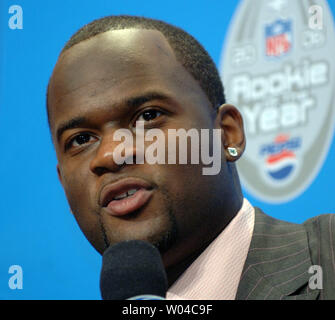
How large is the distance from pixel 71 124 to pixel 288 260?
45 centimetres

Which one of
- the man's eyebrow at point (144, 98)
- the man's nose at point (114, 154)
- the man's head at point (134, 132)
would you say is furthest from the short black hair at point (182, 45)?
the man's nose at point (114, 154)

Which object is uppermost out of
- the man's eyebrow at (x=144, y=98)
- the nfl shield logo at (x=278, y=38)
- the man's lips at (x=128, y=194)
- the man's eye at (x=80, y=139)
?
the nfl shield logo at (x=278, y=38)

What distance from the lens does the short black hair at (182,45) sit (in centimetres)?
114

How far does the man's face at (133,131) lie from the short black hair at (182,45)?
3 centimetres

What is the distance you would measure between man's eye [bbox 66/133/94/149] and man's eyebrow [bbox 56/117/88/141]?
2 cm

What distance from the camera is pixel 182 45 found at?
1.16 m

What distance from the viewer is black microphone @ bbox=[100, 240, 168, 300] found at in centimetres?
77

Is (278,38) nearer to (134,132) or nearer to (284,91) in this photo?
(284,91)

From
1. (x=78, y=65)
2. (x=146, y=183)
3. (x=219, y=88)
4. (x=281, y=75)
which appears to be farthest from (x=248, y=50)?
(x=146, y=183)

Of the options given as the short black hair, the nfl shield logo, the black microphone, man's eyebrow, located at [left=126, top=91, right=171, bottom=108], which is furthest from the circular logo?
the black microphone

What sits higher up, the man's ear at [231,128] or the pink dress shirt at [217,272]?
the man's ear at [231,128]

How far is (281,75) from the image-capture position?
1550mm

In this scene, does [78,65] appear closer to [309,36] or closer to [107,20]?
[107,20]

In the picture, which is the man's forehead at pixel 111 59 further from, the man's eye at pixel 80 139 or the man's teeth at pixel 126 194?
the man's teeth at pixel 126 194
